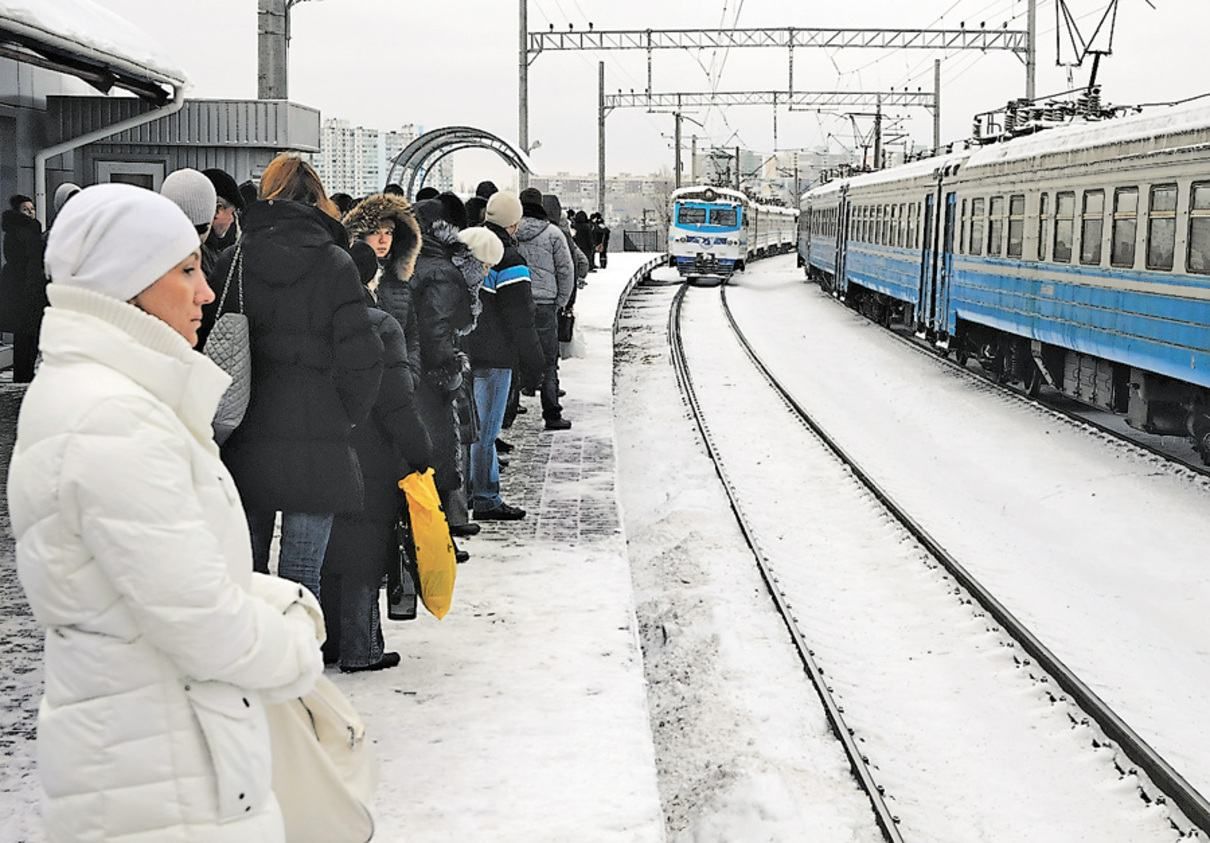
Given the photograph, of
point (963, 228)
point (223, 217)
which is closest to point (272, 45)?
point (223, 217)

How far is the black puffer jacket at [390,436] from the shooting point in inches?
226

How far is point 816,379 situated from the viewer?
20.3 meters

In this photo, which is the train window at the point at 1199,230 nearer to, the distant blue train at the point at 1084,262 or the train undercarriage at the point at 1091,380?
the distant blue train at the point at 1084,262

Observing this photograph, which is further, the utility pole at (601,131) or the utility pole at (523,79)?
the utility pole at (601,131)

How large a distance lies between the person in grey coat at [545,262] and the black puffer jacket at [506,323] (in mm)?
2122

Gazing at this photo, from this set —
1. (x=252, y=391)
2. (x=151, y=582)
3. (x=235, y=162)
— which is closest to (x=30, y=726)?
(x=252, y=391)

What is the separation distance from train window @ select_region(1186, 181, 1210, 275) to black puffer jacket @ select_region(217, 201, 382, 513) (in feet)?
27.2

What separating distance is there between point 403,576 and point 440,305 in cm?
182

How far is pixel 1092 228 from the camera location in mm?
14297

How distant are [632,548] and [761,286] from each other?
3273 cm

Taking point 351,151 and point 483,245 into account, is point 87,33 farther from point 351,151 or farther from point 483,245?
point 351,151

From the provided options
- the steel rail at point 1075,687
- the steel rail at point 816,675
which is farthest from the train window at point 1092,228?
the steel rail at point 816,675

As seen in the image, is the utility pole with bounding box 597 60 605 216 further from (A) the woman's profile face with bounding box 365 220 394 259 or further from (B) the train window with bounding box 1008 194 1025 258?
(A) the woman's profile face with bounding box 365 220 394 259

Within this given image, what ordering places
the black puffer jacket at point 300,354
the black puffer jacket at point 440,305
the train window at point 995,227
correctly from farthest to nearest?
the train window at point 995,227, the black puffer jacket at point 440,305, the black puffer jacket at point 300,354
